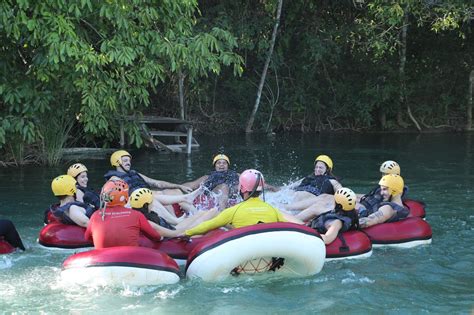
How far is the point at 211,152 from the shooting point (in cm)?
1727

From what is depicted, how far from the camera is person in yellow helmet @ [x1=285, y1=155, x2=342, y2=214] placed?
9.28 meters

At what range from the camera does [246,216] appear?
6.84m

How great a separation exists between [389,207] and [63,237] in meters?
4.06

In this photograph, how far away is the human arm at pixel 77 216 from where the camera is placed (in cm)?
799

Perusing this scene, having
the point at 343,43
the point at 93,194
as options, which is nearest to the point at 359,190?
the point at 93,194

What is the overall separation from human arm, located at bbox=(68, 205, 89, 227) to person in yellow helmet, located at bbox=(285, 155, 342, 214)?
291 centimetres

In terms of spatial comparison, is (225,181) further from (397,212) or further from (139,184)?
(397,212)

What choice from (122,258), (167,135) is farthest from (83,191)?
(167,135)

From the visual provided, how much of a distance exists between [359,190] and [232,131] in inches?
461

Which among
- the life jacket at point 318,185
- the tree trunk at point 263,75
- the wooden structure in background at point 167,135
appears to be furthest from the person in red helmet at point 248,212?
the tree trunk at point 263,75

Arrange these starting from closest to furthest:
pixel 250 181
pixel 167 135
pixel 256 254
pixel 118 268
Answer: pixel 118 268 → pixel 256 254 → pixel 250 181 → pixel 167 135

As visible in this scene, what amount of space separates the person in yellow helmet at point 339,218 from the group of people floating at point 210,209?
1 centimetres

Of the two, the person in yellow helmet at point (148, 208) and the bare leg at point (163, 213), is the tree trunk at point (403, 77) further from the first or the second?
the person in yellow helmet at point (148, 208)

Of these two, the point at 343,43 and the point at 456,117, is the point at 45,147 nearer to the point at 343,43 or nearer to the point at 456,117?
the point at 343,43
